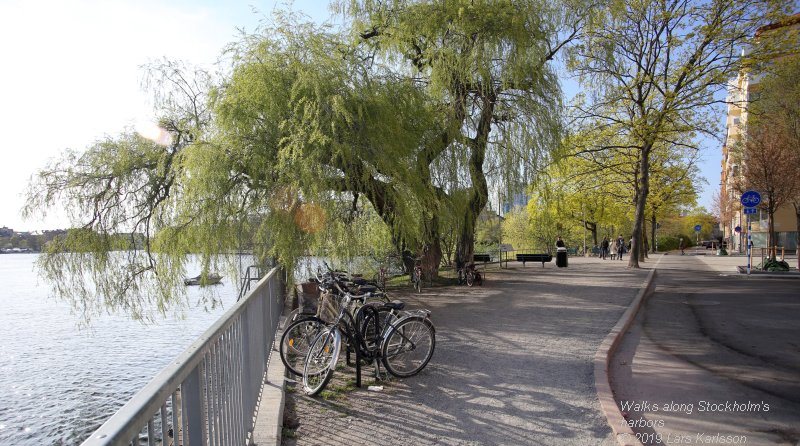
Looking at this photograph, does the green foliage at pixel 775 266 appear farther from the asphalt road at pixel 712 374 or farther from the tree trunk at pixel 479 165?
the tree trunk at pixel 479 165

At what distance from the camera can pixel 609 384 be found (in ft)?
20.2

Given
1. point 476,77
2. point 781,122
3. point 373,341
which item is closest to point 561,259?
point 781,122

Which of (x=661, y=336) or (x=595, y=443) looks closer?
(x=595, y=443)

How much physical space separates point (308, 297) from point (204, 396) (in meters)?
5.96

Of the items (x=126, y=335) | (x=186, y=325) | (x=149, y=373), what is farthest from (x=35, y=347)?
(x=149, y=373)

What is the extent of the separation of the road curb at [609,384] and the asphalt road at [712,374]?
138 millimetres

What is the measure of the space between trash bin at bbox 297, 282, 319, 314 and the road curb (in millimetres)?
4026

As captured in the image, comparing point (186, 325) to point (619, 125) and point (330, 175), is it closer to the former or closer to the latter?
A: point (330, 175)

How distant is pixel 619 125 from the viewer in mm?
26406

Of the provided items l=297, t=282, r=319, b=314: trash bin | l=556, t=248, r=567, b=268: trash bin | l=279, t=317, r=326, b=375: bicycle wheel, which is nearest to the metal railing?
l=279, t=317, r=326, b=375: bicycle wheel

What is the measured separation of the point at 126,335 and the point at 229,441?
1222cm

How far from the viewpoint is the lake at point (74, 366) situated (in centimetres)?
902

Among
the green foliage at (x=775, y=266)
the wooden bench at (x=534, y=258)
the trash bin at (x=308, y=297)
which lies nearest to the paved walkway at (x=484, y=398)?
the trash bin at (x=308, y=297)

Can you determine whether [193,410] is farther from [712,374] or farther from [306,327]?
[712,374]
